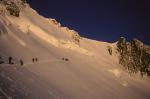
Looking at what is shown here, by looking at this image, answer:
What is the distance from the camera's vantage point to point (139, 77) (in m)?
95.1

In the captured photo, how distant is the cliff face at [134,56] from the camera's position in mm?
96194

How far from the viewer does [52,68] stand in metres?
49.1

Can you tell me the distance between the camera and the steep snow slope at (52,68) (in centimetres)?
3000

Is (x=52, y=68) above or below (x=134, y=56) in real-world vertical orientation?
below

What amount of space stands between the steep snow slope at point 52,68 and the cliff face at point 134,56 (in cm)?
313

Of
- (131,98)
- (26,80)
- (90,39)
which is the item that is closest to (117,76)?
(131,98)

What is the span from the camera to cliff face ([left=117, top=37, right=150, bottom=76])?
96194 millimetres

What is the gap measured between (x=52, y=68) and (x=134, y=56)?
57456 millimetres

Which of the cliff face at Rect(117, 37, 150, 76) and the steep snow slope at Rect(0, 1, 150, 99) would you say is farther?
the cliff face at Rect(117, 37, 150, 76)

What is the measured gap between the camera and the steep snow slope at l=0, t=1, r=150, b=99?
30.0m

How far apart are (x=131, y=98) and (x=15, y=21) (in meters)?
34.7

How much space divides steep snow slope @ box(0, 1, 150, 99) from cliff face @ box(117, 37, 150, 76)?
313cm

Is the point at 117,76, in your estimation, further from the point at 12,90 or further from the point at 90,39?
the point at 12,90

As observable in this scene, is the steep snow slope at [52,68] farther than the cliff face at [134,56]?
No
